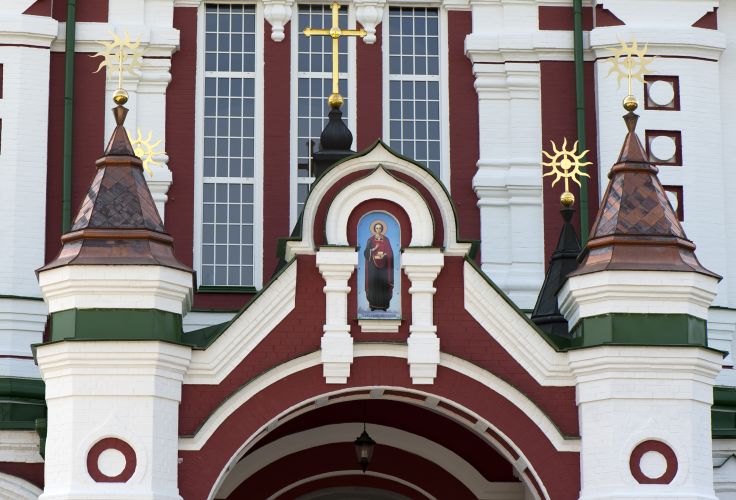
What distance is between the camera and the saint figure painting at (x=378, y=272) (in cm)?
2202

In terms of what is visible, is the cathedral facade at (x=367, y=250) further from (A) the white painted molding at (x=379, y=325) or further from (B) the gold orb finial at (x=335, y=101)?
(B) the gold orb finial at (x=335, y=101)

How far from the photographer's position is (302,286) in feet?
72.1

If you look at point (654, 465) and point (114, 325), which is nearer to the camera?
point (114, 325)

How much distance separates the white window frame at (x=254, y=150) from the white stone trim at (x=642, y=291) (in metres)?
5.52

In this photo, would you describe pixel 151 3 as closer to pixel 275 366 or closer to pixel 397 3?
pixel 397 3

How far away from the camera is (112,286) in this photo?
21.5 metres

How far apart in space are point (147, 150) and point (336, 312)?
4.97 m

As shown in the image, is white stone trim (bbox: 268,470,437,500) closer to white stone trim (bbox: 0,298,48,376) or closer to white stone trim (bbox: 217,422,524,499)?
white stone trim (bbox: 217,422,524,499)

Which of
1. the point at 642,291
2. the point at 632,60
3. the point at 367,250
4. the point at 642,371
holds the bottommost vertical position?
the point at 642,371

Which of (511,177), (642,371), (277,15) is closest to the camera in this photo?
(642,371)

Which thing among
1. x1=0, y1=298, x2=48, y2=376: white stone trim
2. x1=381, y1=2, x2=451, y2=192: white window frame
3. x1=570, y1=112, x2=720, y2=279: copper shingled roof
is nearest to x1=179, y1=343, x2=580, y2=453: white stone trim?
x1=570, y1=112, x2=720, y2=279: copper shingled roof

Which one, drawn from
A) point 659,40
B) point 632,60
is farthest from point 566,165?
point 659,40

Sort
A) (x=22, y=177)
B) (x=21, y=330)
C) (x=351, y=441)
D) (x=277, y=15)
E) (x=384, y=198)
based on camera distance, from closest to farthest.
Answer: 1. (x=384, y=198)
2. (x=351, y=441)
3. (x=21, y=330)
4. (x=22, y=177)
5. (x=277, y=15)

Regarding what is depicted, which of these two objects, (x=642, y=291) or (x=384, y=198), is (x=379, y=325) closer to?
(x=384, y=198)
